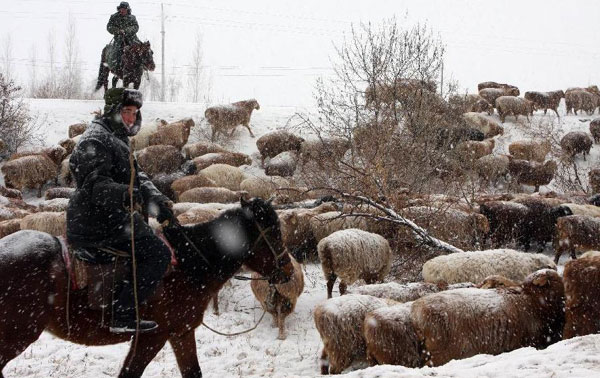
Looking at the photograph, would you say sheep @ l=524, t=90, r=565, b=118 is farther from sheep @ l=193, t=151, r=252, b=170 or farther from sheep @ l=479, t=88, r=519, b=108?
sheep @ l=193, t=151, r=252, b=170

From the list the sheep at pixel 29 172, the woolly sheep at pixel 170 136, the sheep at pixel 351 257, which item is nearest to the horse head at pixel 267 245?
the sheep at pixel 351 257

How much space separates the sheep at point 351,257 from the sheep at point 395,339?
109 inches

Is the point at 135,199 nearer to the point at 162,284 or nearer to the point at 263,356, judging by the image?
the point at 162,284

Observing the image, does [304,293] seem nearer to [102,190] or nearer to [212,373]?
[212,373]

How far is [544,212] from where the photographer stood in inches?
467

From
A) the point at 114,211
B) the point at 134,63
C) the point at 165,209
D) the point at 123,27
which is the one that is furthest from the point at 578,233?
the point at 123,27

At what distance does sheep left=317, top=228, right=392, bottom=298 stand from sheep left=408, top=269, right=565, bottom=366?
281 cm

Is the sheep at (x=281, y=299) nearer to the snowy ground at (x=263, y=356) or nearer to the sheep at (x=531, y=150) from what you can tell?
the snowy ground at (x=263, y=356)

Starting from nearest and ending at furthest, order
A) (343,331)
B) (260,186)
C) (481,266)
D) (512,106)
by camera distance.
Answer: (343,331), (481,266), (260,186), (512,106)

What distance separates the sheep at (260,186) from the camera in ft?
48.4

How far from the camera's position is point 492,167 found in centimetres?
1744

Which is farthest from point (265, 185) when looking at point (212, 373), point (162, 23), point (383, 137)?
point (162, 23)

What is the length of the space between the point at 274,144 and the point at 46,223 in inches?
365

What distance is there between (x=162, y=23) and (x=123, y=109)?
120ft
